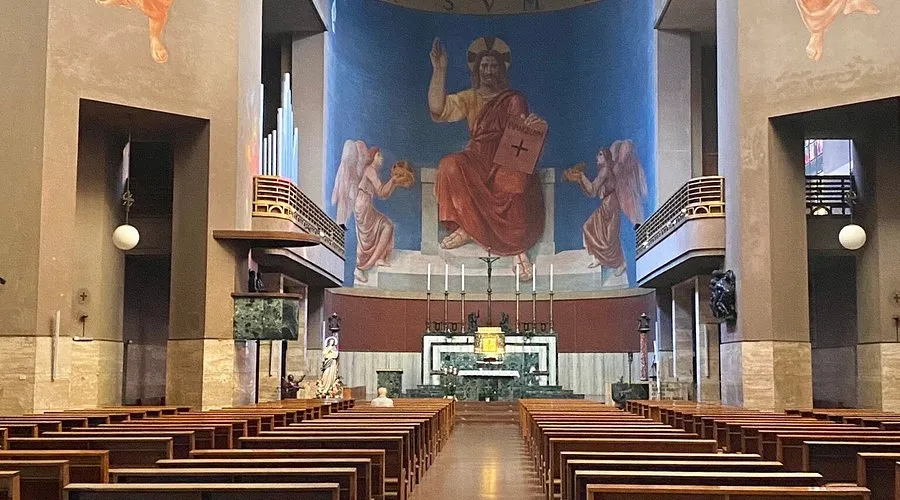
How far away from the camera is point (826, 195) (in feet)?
63.6

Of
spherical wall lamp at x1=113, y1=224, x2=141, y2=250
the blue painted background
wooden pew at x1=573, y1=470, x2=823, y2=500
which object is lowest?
wooden pew at x1=573, y1=470, x2=823, y2=500

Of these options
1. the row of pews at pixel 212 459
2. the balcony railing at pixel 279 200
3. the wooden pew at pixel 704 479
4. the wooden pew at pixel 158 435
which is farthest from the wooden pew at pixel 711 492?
the balcony railing at pixel 279 200

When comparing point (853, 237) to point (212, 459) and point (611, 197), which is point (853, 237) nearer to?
point (212, 459)

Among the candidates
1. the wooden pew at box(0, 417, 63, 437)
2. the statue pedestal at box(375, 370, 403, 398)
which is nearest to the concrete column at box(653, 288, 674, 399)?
the statue pedestal at box(375, 370, 403, 398)

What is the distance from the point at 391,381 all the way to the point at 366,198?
578cm

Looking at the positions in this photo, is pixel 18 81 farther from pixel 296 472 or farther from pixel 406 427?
pixel 296 472

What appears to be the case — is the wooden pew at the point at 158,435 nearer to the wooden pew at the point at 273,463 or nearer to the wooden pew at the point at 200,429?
the wooden pew at the point at 200,429

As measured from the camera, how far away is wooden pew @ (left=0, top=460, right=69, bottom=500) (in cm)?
558

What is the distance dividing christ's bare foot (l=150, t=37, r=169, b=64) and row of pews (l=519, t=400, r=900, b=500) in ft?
30.1

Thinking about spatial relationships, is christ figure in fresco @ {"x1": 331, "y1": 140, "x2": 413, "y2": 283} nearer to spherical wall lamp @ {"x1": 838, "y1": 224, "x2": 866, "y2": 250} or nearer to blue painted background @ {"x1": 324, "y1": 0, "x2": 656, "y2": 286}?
blue painted background @ {"x1": 324, "y1": 0, "x2": 656, "y2": 286}

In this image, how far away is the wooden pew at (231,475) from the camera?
16.0 feet

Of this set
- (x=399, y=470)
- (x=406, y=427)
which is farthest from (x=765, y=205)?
(x=399, y=470)

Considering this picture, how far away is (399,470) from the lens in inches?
309

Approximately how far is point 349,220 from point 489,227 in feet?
15.9
